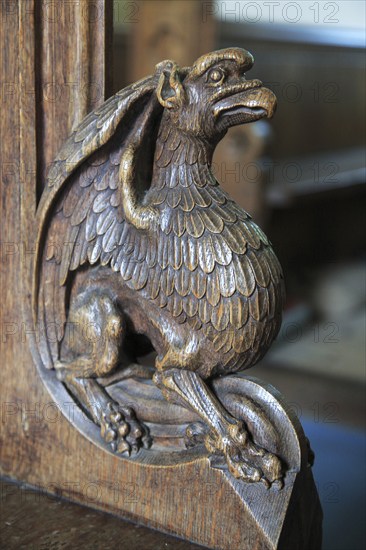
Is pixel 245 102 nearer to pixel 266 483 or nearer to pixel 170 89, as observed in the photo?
pixel 170 89

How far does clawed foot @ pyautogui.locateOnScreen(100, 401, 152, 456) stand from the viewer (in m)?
0.80

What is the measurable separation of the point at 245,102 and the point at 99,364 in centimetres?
29

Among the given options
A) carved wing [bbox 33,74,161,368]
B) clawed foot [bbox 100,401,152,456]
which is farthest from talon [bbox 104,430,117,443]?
carved wing [bbox 33,74,161,368]

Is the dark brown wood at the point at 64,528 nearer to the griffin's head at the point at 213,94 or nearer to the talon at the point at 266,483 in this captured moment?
the talon at the point at 266,483

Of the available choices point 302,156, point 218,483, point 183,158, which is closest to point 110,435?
point 218,483

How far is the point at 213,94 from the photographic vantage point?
74cm

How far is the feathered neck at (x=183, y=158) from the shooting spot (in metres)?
0.78

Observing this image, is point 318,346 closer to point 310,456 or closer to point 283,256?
point 283,256

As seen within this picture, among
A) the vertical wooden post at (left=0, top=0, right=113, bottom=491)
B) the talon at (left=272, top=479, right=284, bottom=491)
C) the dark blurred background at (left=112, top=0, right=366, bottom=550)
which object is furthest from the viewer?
the dark blurred background at (left=112, top=0, right=366, bottom=550)

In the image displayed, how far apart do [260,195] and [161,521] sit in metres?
1.56

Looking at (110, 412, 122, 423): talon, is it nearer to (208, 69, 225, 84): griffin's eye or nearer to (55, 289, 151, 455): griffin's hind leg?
(55, 289, 151, 455): griffin's hind leg

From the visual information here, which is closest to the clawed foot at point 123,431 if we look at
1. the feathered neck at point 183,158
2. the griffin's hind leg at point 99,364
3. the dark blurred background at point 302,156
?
the griffin's hind leg at point 99,364

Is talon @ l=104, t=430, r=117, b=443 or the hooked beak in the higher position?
the hooked beak

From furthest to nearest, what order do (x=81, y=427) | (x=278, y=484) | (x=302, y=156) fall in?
(x=302, y=156), (x=81, y=427), (x=278, y=484)
